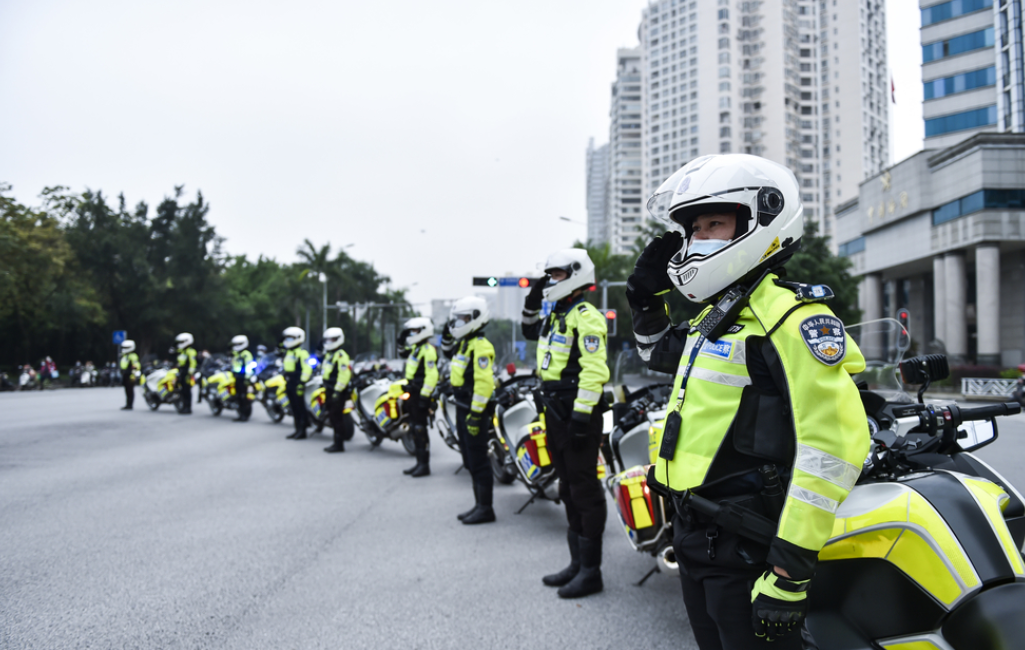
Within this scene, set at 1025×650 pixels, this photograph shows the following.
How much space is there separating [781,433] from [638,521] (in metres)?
2.06

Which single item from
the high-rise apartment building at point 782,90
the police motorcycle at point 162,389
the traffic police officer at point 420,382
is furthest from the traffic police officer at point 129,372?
the high-rise apartment building at point 782,90

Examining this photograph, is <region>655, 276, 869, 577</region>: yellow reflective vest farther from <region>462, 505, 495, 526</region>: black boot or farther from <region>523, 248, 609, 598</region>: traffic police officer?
<region>462, 505, 495, 526</region>: black boot

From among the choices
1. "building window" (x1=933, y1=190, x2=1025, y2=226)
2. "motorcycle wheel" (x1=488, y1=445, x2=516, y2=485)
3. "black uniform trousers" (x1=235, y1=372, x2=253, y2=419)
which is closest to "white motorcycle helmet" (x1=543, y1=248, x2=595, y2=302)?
"motorcycle wheel" (x1=488, y1=445, x2=516, y2=485)

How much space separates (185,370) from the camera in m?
15.2

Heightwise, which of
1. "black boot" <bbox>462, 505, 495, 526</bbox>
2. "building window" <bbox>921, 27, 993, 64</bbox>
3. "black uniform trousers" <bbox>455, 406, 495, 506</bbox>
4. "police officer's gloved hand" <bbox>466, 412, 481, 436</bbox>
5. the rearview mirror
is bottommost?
"black boot" <bbox>462, 505, 495, 526</bbox>

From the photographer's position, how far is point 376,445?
33.8 ft

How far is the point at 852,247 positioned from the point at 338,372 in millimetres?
45255

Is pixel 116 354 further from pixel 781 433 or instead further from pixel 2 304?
pixel 781 433

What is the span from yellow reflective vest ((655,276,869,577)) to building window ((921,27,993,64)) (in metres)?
54.1

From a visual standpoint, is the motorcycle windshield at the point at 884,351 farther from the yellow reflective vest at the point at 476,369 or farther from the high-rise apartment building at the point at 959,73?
the high-rise apartment building at the point at 959,73

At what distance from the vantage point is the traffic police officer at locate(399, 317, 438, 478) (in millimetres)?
7562

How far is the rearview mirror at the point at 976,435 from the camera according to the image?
274cm

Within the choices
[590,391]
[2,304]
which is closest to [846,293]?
[590,391]

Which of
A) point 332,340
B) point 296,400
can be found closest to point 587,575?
point 332,340
